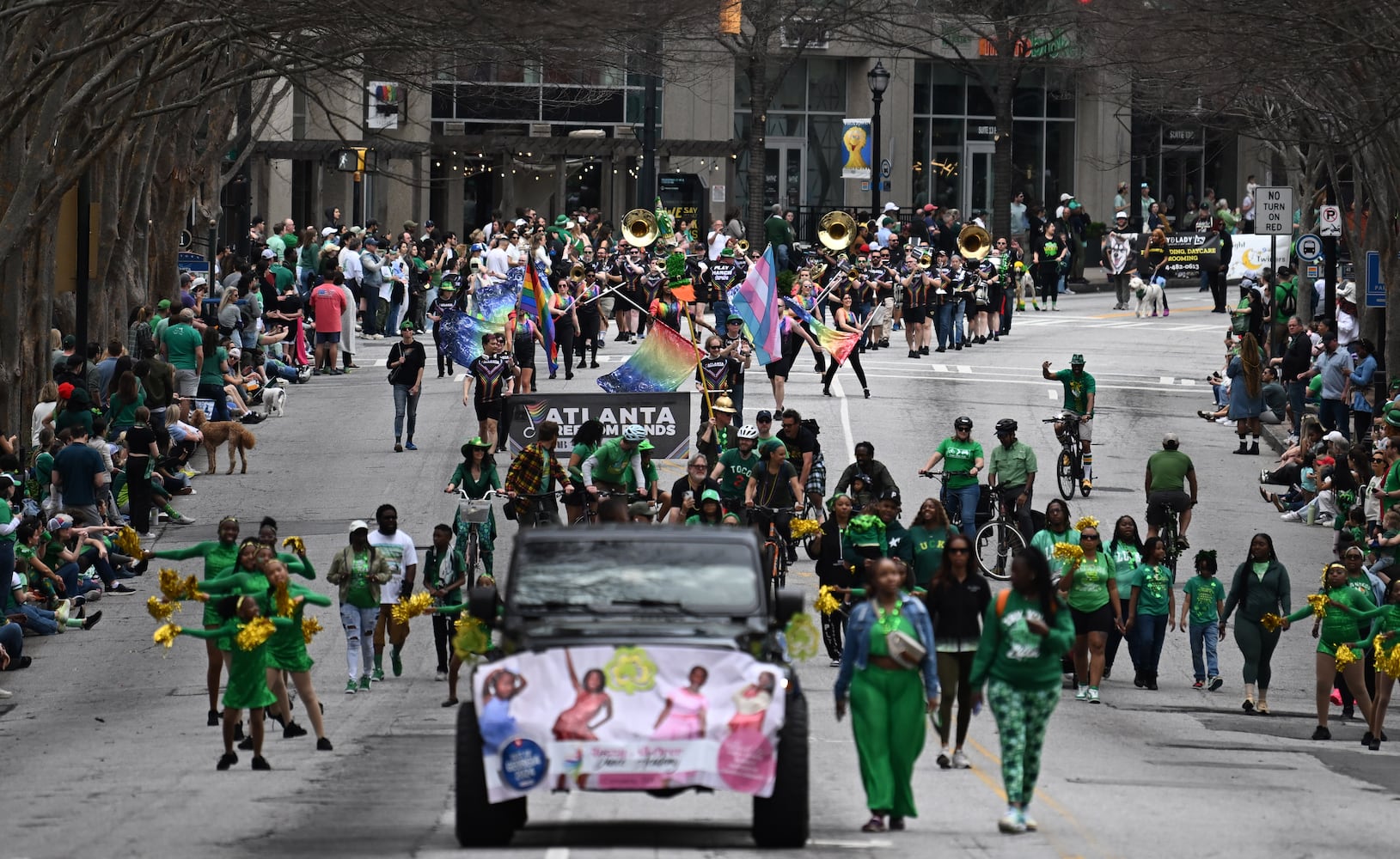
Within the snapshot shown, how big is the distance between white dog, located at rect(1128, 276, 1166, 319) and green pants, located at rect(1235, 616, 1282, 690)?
3422cm

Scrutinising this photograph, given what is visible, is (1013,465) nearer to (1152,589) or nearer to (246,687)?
(1152,589)

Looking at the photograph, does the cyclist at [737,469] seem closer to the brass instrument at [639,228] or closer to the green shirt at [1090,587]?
the green shirt at [1090,587]

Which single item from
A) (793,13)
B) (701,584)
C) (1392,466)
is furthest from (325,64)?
(793,13)

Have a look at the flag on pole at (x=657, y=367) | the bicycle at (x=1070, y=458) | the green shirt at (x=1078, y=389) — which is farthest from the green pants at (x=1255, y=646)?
the flag on pole at (x=657, y=367)

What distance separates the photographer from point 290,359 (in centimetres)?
4097

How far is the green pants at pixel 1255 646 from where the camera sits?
20.3 meters

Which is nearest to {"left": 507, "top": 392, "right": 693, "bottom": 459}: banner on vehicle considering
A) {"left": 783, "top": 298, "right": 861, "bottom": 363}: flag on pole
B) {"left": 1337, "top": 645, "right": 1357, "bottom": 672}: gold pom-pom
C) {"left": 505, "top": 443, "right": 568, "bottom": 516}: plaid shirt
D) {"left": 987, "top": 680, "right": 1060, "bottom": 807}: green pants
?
{"left": 505, "top": 443, "right": 568, "bottom": 516}: plaid shirt

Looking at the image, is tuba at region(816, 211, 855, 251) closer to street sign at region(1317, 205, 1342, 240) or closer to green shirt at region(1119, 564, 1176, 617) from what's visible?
street sign at region(1317, 205, 1342, 240)

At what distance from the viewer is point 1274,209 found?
40.1 metres

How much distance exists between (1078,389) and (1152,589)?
8565mm

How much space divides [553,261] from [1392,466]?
25131mm

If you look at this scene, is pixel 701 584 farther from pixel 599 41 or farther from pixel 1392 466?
pixel 599 41

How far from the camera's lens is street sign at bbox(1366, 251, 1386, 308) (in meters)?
35.1

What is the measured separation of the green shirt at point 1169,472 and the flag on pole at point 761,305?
8.16 metres
